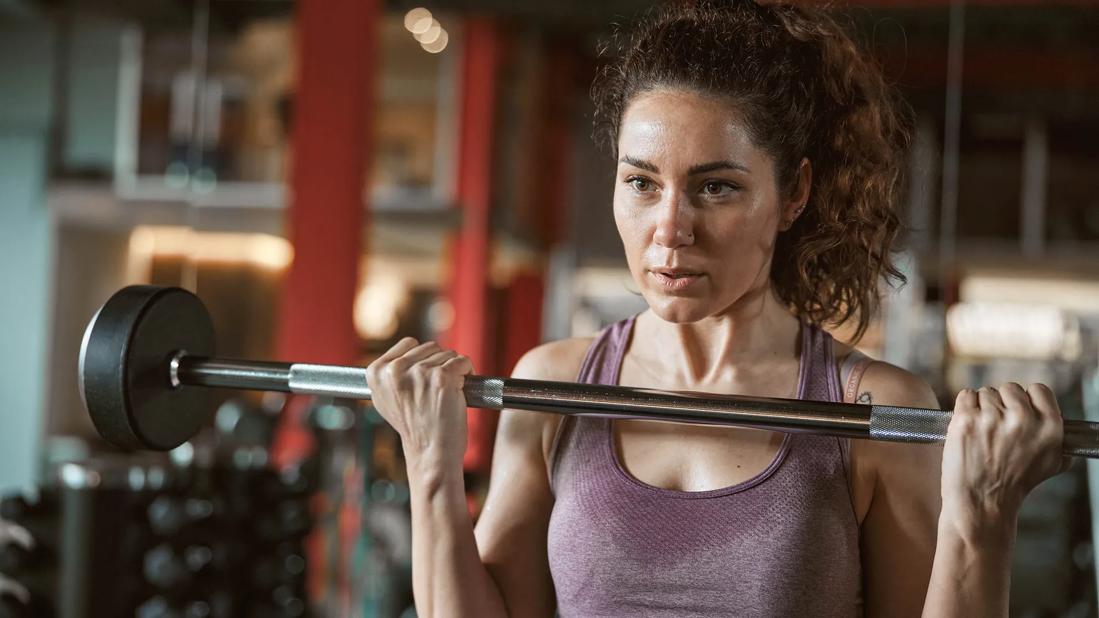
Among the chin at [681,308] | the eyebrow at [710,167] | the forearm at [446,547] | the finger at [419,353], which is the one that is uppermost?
the eyebrow at [710,167]

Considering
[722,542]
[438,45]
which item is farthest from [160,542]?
[438,45]

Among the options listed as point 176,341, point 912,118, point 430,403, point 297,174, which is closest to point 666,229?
point 430,403

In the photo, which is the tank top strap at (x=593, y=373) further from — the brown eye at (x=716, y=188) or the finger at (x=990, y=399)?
the finger at (x=990, y=399)

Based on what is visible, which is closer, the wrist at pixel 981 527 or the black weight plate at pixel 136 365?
the wrist at pixel 981 527

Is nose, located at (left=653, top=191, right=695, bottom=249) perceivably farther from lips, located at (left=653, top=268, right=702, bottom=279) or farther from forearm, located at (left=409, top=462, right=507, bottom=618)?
forearm, located at (left=409, top=462, right=507, bottom=618)

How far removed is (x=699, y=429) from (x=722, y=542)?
0.16m

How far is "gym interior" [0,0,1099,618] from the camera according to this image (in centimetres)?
591

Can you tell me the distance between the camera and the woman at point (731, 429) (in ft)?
4.29

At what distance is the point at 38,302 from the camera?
8602mm

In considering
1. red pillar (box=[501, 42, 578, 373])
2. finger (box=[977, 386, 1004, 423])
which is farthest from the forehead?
red pillar (box=[501, 42, 578, 373])

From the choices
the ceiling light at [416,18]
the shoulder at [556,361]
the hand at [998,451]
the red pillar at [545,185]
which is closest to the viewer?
the hand at [998,451]

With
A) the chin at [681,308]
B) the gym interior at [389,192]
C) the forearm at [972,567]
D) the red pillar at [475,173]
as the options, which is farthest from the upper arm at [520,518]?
the red pillar at [475,173]

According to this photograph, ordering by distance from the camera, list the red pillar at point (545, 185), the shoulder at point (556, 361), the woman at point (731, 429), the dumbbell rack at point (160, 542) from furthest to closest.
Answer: the red pillar at point (545, 185) → the dumbbell rack at point (160, 542) → the shoulder at point (556, 361) → the woman at point (731, 429)

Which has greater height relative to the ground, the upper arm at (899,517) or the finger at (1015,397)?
the finger at (1015,397)
